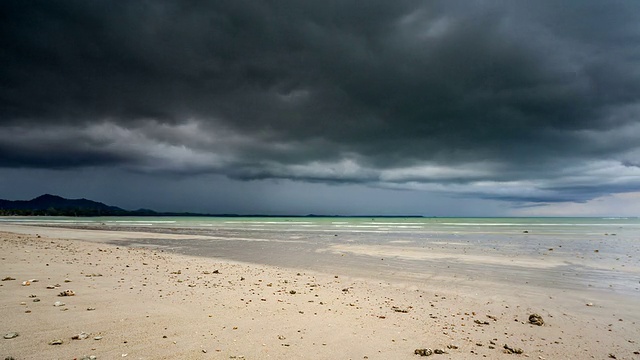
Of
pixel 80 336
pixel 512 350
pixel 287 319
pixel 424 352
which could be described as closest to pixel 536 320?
pixel 512 350

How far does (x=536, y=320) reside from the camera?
785 cm

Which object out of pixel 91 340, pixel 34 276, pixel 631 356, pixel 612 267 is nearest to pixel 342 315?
pixel 91 340

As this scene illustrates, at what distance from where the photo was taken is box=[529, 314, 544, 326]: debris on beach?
7.77 metres

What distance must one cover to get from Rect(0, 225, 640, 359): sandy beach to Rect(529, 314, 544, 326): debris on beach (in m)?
0.05

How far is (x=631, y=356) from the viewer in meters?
6.18

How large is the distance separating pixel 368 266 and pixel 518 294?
6724 millimetres

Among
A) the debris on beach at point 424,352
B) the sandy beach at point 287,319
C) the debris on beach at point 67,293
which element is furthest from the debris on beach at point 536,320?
the debris on beach at point 67,293

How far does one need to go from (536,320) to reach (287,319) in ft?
19.7

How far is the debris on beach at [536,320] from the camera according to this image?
777 centimetres

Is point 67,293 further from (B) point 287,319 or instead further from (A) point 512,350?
(A) point 512,350

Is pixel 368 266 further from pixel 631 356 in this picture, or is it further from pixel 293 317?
pixel 631 356

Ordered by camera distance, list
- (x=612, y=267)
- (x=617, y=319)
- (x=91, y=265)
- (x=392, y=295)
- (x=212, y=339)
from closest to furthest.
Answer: (x=212, y=339), (x=617, y=319), (x=392, y=295), (x=91, y=265), (x=612, y=267)

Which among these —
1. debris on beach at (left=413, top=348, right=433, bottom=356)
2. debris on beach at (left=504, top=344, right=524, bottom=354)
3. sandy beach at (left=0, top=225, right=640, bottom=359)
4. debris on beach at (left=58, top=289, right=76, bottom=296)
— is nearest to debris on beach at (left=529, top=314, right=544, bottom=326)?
sandy beach at (left=0, top=225, right=640, bottom=359)

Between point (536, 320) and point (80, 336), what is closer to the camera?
point (80, 336)
